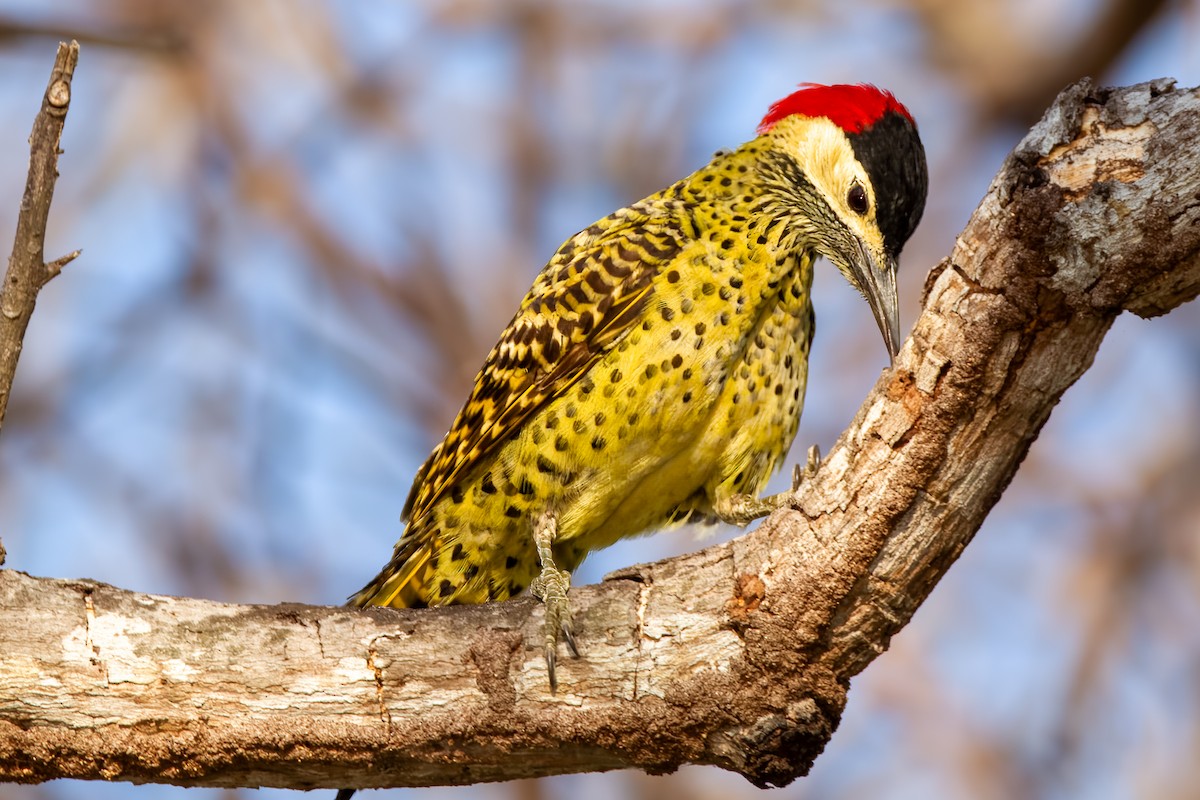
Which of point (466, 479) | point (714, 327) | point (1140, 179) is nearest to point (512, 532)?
point (466, 479)

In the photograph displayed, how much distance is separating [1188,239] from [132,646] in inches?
107

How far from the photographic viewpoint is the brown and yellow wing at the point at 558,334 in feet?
14.9

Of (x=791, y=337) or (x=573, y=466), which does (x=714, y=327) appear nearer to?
(x=791, y=337)

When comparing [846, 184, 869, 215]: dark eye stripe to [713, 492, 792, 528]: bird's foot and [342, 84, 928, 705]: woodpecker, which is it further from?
[713, 492, 792, 528]: bird's foot

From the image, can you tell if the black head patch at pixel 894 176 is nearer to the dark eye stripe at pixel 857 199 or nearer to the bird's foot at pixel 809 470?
the dark eye stripe at pixel 857 199

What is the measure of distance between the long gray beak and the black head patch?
0.22 feet

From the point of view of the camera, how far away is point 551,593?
3.90 metres

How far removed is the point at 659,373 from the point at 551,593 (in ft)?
2.79

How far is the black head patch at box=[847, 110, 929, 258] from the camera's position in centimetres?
462

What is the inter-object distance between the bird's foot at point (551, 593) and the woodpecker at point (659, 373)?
0.04ft

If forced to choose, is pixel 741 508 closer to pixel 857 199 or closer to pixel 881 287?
pixel 881 287

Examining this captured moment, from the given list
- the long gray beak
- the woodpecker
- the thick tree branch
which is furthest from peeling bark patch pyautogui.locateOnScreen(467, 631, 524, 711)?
the long gray beak

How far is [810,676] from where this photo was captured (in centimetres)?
345

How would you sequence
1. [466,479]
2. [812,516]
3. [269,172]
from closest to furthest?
[812,516] < [466,479] < [269,172]
